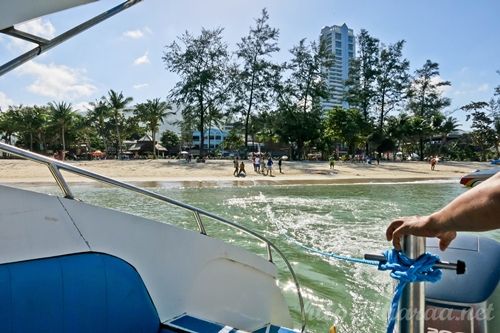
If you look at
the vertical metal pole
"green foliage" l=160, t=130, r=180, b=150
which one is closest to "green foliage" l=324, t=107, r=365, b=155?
"green foliage" l=160, t=130, r=180, b=150

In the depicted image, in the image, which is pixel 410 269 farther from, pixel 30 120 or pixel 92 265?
pixel 30 120

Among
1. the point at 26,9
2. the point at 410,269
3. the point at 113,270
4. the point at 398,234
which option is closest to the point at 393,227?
the point at 398,234

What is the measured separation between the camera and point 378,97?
54.0m

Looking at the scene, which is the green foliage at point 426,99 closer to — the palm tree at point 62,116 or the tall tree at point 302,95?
the tall tree at point 302,95

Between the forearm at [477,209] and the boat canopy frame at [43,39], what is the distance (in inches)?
92.3

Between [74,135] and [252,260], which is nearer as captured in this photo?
[252,260]

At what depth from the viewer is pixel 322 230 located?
9.58 metres

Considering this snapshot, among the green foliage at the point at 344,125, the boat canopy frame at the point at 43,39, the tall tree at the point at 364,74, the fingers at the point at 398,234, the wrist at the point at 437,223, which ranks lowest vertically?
the fingers at the point at 398,234

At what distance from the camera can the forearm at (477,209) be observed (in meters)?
1.00

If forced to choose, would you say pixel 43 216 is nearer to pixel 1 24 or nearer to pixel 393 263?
pixel 1 24

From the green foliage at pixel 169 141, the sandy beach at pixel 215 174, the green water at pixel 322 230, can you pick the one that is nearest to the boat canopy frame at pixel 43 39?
the green water at pixel 322 230

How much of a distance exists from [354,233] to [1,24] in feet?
28.1

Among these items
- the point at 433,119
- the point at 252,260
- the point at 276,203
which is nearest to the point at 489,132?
the point at 433,119

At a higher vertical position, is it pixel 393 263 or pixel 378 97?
pixel 378 97
